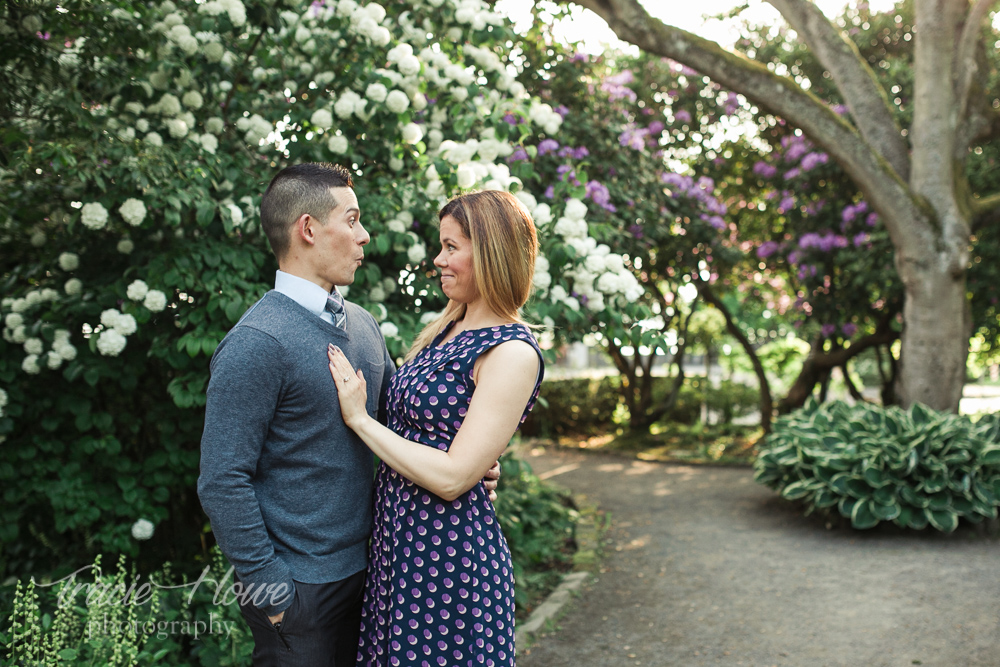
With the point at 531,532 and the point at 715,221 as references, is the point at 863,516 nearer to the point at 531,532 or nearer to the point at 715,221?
the point at 531,532

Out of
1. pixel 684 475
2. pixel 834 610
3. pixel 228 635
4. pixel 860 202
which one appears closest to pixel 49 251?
pixel 228 635

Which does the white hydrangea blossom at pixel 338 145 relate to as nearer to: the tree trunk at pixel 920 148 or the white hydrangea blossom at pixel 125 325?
the white hydrangea blossom at pixel 125 325

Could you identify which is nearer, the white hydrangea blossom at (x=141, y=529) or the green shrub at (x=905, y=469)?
the white hydrangea blossom at (x=141, y=529)

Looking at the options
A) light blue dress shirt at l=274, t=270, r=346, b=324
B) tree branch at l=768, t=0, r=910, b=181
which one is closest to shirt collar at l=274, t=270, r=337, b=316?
light blue dress shirt at l=274, t=270, r=346, b=324

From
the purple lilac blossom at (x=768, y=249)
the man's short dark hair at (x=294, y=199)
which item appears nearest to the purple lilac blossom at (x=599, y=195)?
the man's short dark hair at (x=294, y=199)

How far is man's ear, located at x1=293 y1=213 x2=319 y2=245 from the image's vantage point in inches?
70.6

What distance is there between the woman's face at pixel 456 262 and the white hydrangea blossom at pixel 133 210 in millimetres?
1560

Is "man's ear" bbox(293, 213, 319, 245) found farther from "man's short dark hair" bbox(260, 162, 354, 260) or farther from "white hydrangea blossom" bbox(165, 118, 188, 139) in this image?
"white hydrangea blossom" bbox(165, 118, 188, 139)

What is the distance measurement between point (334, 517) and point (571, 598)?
3.10 m

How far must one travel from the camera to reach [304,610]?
1.74 m

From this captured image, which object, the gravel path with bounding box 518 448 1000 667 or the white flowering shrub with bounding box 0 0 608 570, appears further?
the gravel path with bounding box 518 448 1000 667

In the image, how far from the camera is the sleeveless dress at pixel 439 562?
180 cm
